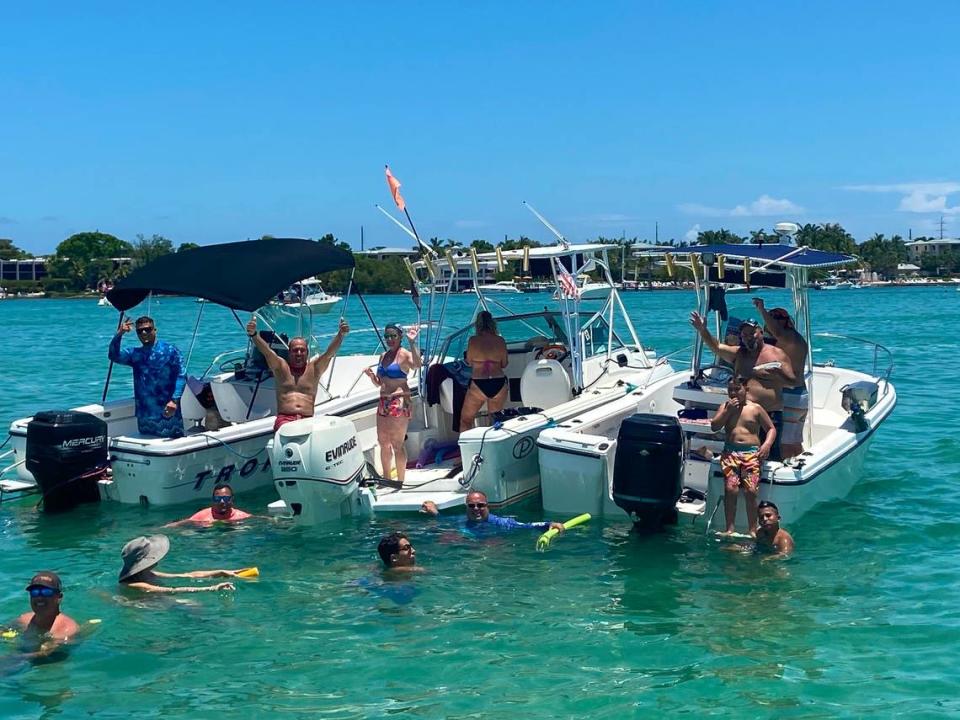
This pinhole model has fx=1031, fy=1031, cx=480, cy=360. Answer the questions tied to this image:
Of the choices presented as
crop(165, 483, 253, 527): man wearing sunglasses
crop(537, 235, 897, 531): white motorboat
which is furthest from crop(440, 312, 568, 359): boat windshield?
crop(165, 483, 253, 527): man wearing sunglasses

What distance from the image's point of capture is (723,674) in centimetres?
650

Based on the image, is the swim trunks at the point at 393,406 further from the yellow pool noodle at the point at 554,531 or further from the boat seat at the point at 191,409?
the boat seat at the point at 191,409

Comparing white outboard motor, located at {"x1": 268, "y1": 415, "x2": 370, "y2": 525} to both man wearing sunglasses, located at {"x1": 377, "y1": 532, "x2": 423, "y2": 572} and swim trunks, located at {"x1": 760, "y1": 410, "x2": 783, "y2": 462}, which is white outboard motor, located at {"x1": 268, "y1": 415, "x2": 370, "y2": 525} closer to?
man wearing sunglasses, located at {"x1": 377, "y1": 532, "x2": 423, "y2": 572}

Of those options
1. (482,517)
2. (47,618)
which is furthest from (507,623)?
(47,618)

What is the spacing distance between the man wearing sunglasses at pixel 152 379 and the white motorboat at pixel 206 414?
21cm

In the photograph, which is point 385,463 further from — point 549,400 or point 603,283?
point 603,283

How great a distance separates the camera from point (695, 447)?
32.2 feet

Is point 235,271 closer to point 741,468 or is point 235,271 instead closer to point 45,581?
point 45,581

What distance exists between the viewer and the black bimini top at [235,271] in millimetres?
10078

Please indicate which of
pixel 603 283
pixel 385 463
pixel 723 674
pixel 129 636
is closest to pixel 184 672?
pixel 129 636

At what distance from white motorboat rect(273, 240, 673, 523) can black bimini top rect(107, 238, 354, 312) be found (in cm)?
137

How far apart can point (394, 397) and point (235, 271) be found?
6.97 feet

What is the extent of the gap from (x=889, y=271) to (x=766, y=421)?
12343 cm

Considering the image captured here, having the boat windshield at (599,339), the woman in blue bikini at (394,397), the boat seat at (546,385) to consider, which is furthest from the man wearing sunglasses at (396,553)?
the boat windshield at (599,339)
